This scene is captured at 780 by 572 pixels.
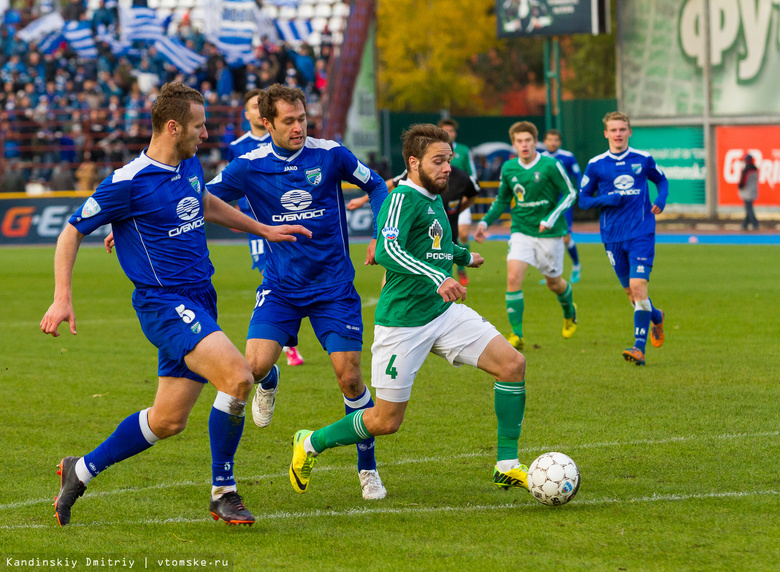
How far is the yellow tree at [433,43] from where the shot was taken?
164 ft

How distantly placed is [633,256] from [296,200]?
4.88 m

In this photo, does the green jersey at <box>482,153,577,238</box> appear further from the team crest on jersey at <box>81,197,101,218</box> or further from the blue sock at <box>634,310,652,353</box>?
the team crest on jersey at <box>81,197,101,218</box>

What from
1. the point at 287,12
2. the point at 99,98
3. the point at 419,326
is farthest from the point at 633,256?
the point at 287,12

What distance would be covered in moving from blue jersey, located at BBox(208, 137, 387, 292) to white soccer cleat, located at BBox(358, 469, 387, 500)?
45.0 inches

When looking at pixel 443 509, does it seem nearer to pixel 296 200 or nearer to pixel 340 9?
pixel 296 200

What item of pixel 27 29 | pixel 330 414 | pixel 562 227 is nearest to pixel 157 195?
pixel 330 414

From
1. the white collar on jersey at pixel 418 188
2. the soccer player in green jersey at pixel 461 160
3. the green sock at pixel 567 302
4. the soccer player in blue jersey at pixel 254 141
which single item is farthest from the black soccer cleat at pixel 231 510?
the soccer player in green jersey at pixel 461 160

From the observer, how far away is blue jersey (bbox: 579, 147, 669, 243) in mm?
10523

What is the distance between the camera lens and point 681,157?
31281 millimetres

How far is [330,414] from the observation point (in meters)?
8.12

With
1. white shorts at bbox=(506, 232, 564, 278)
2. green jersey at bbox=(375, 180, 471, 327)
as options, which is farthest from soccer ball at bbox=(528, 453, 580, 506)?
white shorts at bbox=(506, 232, 564, 278)

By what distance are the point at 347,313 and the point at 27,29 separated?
2918 centimetres

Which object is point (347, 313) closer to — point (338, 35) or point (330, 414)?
point (330, 414)

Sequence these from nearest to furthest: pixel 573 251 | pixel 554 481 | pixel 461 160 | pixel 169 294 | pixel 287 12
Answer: pixel 169 294, pixel 554 481, pixel 461 160, pixel 573 251, pixel 287 12
